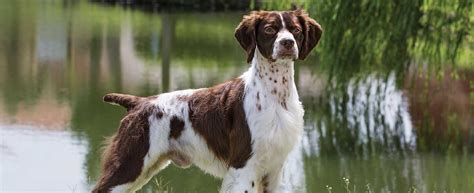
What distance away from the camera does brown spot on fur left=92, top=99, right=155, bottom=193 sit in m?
5.45

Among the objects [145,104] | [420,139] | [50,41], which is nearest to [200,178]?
[420,139]

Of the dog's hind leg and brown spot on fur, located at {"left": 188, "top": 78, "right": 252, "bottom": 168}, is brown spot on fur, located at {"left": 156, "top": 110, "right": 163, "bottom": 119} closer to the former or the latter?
the dog's hind leg

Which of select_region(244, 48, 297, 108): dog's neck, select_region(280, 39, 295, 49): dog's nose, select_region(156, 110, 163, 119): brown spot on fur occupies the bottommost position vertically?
select_region(156, 110, 163, 119): brown spot on fur

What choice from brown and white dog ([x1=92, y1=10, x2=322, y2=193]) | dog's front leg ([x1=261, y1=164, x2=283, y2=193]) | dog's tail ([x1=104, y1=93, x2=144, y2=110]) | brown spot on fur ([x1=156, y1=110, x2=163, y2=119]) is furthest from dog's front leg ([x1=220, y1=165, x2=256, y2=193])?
dog's tail ([x1=104, y1=93, x2=144, y2=110])

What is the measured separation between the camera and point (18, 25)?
32531mm

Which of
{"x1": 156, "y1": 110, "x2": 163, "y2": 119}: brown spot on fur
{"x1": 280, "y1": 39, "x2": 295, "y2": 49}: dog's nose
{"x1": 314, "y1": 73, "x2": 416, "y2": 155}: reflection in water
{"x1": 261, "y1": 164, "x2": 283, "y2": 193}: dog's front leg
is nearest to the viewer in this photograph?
{"x1": 280, "y1": 39, "x2": 295, "y2": 49}: dog's nose

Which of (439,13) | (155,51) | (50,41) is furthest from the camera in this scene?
(50,41)

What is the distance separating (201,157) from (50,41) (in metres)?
23.4

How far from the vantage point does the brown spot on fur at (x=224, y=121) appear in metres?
5.19

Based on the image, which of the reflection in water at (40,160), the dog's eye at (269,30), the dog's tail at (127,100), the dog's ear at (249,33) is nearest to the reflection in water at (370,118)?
the reflection in water at (40,160)

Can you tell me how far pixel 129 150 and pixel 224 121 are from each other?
0.59 m

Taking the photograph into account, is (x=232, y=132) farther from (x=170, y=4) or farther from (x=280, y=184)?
(x=170, y=4)

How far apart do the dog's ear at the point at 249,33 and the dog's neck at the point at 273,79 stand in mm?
43

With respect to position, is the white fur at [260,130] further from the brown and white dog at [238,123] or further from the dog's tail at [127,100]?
the dog's tail at [127,100]
